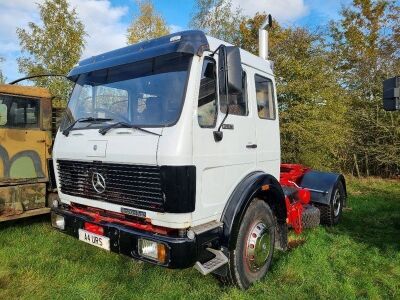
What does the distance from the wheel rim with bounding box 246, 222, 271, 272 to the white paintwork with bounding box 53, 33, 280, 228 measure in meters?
0.60

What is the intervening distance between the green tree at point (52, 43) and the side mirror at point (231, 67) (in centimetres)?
969

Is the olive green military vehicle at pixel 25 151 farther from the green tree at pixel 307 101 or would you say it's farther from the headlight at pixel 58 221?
the green tree at pixel 307 101

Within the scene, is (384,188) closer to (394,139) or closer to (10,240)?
(394,139)

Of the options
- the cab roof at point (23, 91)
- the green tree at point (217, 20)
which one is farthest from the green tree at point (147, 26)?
the cab roof at point (23, 91)

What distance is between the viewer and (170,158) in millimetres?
3229

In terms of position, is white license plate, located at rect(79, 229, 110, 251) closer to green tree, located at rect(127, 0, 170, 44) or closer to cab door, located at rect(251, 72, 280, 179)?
cab door, located at rect(251, 72, 280, 179)

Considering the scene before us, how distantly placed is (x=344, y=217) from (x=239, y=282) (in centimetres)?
464

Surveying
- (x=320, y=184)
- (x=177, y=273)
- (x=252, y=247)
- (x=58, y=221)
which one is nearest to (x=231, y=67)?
(x=252, y=247)

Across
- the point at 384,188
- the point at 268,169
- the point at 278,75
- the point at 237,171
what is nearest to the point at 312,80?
the point at 278,75

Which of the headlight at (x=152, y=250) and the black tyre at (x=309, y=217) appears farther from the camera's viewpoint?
the black tyre at (x=309, y=217)

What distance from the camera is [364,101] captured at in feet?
50.8

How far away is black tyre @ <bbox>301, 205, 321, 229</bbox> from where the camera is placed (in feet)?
19.5

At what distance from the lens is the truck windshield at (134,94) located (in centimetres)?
350

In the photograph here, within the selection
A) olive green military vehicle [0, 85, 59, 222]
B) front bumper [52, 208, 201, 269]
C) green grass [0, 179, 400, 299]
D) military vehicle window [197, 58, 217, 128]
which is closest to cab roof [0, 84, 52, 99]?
olive green military vehicle [0, 85, 59, 222]
